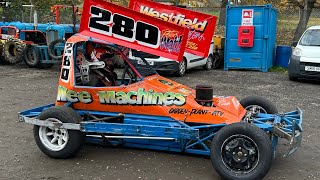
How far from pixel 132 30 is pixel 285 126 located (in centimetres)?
246

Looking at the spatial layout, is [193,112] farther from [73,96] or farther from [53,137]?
[53,137]

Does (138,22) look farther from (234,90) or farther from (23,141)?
(234,90)

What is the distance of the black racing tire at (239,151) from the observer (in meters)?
4.74

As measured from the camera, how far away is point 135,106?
18.9 feet

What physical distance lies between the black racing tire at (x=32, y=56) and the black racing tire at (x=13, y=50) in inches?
7.5

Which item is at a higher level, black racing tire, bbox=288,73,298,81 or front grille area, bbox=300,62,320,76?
front grille area, bbox=300,62,320,76

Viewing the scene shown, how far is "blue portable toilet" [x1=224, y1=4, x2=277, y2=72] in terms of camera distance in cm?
1577

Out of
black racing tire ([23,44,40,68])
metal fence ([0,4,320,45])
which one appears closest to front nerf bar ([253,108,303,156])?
black racing tire ([23,44,40,68])

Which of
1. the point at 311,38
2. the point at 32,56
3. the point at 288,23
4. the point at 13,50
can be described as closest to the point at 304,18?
the point at 288,23

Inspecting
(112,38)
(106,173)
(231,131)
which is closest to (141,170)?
(106,173)

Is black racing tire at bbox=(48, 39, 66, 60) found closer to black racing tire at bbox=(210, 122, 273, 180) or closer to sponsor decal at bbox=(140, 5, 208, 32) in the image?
sponsor decal at bbox=(140, 5, 208, 32)

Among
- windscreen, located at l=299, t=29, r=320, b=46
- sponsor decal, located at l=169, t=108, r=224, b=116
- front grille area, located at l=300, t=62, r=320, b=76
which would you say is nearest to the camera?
sponsor decal, located at l=169, t=108, r=224, b=116

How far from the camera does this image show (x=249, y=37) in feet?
52.0

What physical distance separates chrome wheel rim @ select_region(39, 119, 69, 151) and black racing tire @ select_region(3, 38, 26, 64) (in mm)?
11167
